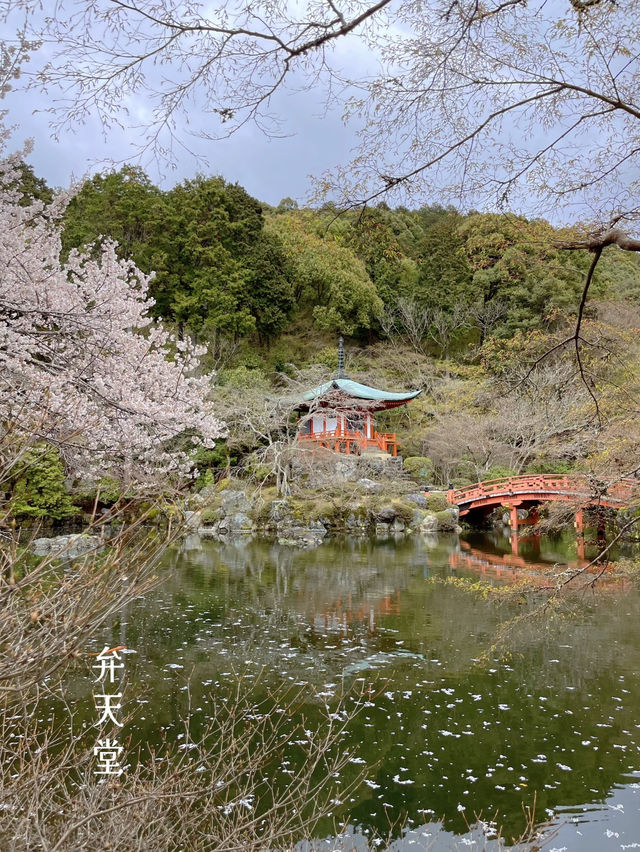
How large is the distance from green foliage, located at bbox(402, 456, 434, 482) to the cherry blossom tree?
558 inches

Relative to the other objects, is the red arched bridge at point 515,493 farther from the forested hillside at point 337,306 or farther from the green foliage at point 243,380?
the green foliage at point 243,380

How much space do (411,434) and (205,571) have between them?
40.9ft

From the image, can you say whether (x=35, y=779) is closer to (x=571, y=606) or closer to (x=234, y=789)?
(x=234, y=789)

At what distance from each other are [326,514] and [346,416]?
4.90 meters

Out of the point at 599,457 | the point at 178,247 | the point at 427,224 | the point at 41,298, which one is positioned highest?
the point at 427,224

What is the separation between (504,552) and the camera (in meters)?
13.8

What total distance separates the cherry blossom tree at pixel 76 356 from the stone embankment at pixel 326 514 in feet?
31.3

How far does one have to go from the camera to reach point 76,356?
4.97 metres

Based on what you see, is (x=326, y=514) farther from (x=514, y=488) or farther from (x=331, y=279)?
(x=331, y=279)

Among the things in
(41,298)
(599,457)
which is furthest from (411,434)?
(41,298)

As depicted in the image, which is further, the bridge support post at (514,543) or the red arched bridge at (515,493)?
the red arched bridge at (515,493)

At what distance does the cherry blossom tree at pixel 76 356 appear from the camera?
356 centimetres

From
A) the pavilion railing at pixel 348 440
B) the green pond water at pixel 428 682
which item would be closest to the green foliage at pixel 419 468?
the pavilion railing at pixel 348 440

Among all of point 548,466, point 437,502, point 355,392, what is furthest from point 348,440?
point 548,466
